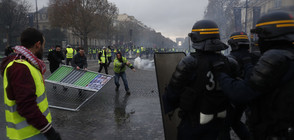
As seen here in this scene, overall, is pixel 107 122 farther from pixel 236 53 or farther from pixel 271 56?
pixel 271 56

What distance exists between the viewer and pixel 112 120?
16.6ft

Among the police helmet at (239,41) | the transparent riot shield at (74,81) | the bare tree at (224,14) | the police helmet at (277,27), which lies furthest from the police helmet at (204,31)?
the bare tree at (224,14)

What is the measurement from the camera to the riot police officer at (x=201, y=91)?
2.02m

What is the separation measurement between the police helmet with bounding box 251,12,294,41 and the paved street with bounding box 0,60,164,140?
289 centimetres

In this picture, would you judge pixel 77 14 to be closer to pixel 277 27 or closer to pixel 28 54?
pixel 28 54

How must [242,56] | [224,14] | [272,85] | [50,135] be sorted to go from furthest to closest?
[224,14], [242,56], [50,135], [272,85]

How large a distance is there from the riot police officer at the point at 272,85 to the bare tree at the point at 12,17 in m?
35.5

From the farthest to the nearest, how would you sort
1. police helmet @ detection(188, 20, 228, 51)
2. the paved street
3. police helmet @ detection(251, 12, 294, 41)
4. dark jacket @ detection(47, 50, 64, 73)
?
1. dark jacket @ detection(47, 50, 64, 73)
2. the paved street
3. police helmet @ detection(188, 20, 228, 51)
4. police helmet @ detection(251, 12, 294, 41)

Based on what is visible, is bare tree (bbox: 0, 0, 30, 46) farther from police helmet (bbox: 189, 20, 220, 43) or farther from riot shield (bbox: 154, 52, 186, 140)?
police helmet (bbox: 189, 20, 220, 43)

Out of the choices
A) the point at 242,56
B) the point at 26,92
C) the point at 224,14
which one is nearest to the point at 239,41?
the point at 242,56

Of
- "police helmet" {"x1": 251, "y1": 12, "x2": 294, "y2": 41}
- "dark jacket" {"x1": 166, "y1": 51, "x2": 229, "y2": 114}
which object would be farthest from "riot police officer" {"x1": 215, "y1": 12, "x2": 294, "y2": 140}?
"dark jacket" {"x1": 166, "y1": 51, "x2": 229, "y2": 114}

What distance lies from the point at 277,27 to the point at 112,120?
4129 millimetres

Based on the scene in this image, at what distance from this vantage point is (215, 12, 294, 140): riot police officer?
1476 millimetres

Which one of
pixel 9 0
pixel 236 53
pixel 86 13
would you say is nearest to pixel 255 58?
pixel 236 53
